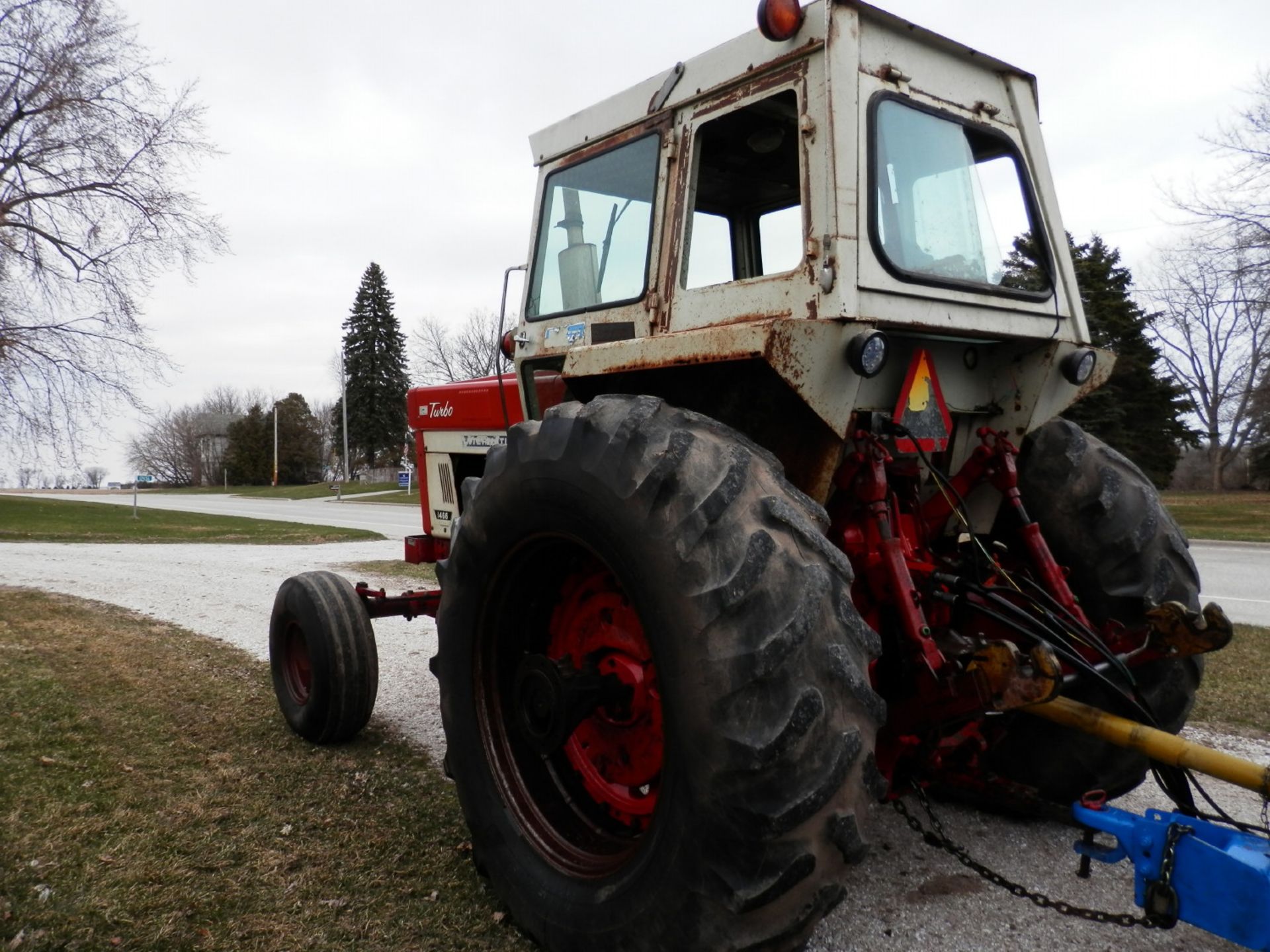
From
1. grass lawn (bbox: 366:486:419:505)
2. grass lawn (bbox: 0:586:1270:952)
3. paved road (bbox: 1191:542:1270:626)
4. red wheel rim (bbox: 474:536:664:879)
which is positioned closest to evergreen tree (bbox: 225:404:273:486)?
grass lawn (bbox: 366:486:419:505)

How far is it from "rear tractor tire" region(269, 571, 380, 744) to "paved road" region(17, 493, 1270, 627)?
24.7 feet

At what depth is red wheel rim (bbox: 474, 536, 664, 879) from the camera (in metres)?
2.80

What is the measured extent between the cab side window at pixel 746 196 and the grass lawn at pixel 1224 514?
13507 mm

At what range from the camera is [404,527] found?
22.4 meters

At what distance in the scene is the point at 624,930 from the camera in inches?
90.6

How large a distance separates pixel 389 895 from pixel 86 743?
2226 mm

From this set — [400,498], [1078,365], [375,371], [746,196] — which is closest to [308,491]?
[375,371]

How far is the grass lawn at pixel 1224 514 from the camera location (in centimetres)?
1705

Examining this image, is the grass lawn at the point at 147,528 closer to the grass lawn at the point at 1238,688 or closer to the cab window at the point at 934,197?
the grass lawn at the point at 1238,688

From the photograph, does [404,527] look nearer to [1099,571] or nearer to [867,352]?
[1099,571]

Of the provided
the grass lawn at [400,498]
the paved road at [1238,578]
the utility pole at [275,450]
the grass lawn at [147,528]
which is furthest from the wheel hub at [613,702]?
the utility pole at [275,450]

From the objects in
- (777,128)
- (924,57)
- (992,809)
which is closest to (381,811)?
(992,809)

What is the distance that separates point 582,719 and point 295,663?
100 inches

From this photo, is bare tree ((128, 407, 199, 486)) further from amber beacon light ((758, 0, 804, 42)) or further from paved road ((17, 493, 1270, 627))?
amber beacon light ((758, 0, 804, 42))
